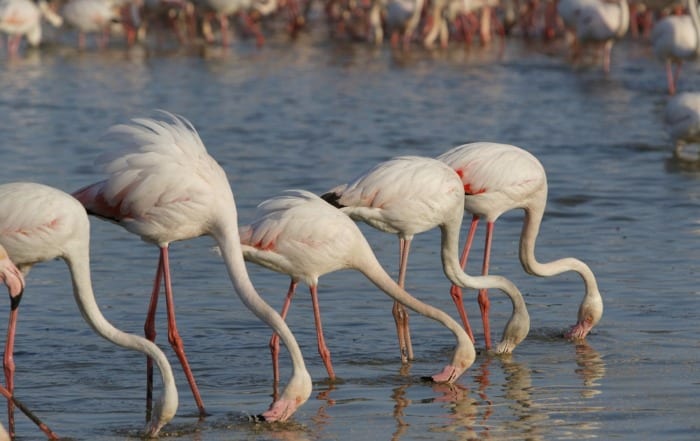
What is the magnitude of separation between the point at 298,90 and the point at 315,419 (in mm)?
11952

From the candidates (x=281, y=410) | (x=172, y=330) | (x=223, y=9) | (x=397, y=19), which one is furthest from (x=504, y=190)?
(x=223, y=9)

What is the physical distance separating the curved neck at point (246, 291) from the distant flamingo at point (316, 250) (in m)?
0.28

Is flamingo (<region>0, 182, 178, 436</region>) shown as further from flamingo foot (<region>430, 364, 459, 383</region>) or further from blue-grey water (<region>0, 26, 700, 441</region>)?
flamingo foot (<region>430, 364, 459, 383</region>)

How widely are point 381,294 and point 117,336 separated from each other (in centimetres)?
261

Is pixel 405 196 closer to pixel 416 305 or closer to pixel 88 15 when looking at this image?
pixel 416 305

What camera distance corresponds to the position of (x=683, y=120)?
39.6ft

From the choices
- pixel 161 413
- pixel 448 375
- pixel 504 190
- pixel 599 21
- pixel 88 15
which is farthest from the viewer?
pixel 88 15

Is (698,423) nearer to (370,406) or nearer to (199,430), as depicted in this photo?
(370,406)

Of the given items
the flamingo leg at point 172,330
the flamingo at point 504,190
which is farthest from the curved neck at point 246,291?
the flamingo at point 504,190

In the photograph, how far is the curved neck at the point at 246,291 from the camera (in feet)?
17.4

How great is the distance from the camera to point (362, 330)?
6969 millimetres

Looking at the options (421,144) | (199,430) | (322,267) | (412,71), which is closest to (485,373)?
(322,267)

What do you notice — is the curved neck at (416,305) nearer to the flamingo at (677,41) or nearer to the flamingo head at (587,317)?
the flamingo head at (587,317)

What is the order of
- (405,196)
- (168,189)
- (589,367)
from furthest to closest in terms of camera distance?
(405,196), (589,367), (168,189)
